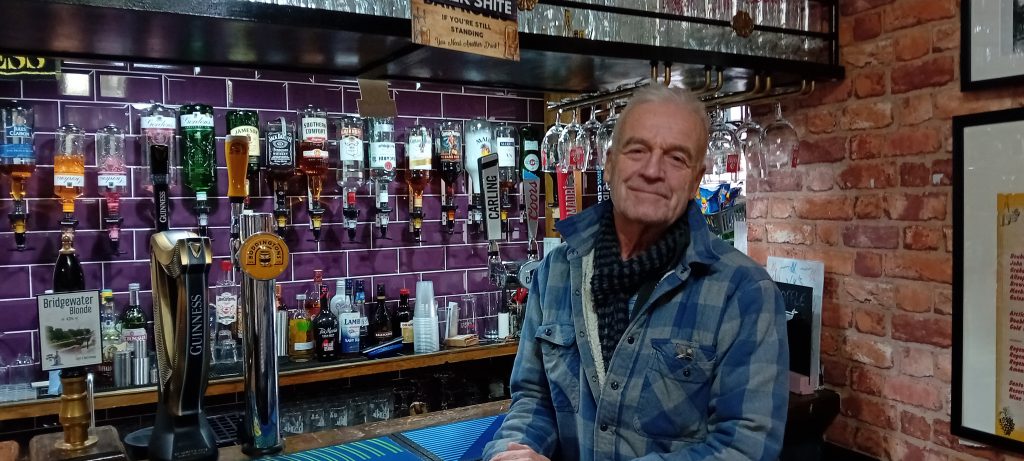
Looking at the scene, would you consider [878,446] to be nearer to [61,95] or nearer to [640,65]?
[640,65]

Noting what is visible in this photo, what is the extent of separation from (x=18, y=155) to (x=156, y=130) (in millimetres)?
553

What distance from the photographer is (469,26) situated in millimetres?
1703

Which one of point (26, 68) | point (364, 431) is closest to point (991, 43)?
point (364, 431)

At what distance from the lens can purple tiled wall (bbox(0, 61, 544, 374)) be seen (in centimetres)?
335

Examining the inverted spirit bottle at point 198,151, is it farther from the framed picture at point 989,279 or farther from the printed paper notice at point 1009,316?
the printed paper notice at point 1009,316

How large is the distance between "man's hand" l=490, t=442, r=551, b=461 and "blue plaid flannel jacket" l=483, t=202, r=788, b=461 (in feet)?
0.17

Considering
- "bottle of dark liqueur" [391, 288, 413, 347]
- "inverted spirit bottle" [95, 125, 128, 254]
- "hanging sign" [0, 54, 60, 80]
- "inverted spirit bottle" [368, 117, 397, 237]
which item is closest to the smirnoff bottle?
"inverted spirit bottle" [368, 117, 397, 237]

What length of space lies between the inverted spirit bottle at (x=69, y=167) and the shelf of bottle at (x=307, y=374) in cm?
86

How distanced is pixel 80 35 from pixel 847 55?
221 cm

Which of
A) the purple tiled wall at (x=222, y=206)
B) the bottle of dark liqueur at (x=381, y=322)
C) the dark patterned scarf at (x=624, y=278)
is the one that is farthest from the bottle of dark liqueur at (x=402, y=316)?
the dark patterned scarf at (x=624, y=278)

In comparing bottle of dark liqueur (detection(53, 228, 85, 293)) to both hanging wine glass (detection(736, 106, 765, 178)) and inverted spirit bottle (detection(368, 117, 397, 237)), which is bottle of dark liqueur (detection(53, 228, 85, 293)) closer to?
inverted spirit bottle (detection(368, 117, 397, 237))

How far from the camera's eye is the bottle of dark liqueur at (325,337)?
11.7ft

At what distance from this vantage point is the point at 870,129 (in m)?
2.34

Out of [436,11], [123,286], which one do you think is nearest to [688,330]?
[436,11]
